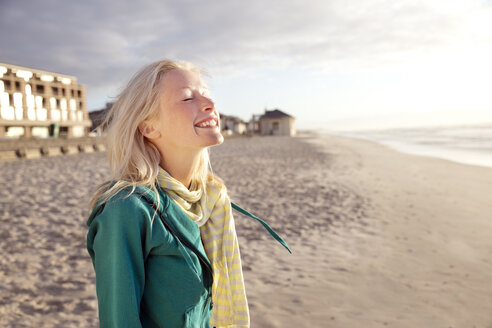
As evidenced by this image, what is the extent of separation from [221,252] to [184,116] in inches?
23.7

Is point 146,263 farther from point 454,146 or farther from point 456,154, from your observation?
point 454,146

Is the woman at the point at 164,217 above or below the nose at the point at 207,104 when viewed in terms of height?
below

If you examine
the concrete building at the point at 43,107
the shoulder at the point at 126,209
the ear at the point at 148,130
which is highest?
the concrete building at the point at 43,107

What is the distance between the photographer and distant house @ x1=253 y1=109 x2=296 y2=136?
48281 mm

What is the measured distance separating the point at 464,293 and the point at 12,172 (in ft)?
41.7

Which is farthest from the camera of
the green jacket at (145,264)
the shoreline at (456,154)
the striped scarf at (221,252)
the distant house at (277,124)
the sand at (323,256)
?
the distant house at (277,124)

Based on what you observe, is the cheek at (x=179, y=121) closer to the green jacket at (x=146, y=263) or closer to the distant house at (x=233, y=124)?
the green jacket at (x=146, y=263)

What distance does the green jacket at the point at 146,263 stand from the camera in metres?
0.99

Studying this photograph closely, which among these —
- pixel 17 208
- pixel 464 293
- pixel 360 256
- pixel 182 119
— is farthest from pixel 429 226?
pixel 17 208

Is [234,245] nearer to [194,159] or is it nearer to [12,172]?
[194,159]

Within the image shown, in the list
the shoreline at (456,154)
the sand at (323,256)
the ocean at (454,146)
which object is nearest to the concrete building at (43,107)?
the sand at (323,256)

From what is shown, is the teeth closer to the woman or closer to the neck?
the woman

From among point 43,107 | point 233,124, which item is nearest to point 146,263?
point 43,107

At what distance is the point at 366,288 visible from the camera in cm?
377
